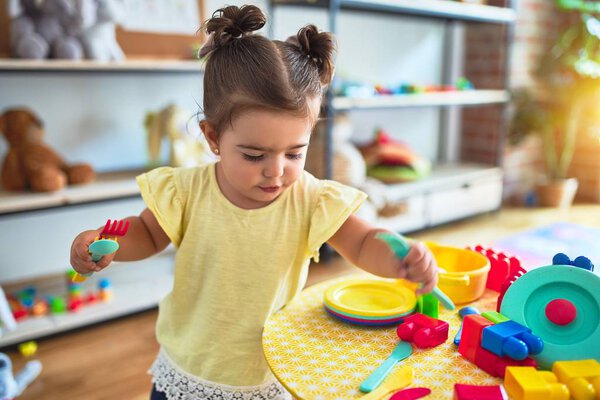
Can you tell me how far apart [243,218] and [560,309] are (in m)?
0.48

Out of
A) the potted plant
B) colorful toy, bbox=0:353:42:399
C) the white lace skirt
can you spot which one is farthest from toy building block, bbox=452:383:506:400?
the potted plant

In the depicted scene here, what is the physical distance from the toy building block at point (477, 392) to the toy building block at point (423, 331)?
0.10 metres

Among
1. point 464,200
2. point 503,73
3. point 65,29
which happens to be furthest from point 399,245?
point 503,73

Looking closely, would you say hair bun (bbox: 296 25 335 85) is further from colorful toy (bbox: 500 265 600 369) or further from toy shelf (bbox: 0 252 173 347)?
toy shelf (bbox: 0 252 173 347)

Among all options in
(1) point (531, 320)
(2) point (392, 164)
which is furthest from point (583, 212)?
(1) point (531, 320)

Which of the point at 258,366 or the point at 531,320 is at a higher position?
the point at 531,320

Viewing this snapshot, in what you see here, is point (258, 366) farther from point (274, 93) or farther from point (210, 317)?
point (274, 93)

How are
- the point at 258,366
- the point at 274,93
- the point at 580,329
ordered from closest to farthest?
the point at 580,329 → the point at 274,93 → the point at 258,366

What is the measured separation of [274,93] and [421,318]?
371mm

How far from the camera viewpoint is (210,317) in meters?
0.88

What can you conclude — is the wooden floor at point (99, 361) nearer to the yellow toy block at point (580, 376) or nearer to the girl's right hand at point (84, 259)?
the girl's right hand at point (84, 259)

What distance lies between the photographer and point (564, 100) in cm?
341

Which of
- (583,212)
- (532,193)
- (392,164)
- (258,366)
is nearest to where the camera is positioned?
(258,366)

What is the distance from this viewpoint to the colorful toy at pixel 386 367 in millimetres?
622
